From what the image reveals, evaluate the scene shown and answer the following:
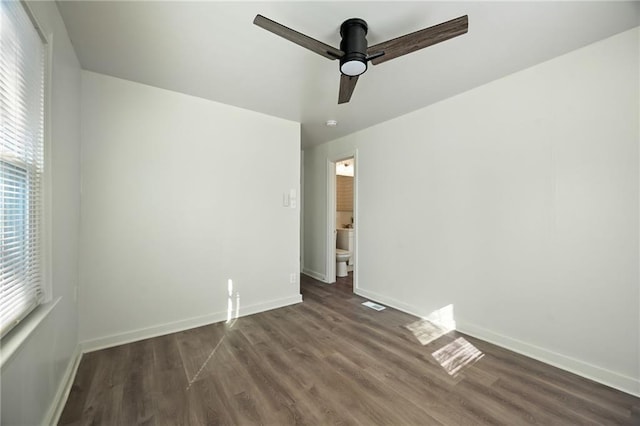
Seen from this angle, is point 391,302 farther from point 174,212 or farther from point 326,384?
point 174,212

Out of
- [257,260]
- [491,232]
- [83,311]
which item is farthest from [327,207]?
[83,311]

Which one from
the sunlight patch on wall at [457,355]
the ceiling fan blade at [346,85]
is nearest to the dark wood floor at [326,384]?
the sunlight patch on wall at [457,355]

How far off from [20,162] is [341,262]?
4301mm

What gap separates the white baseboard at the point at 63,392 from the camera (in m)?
1.53

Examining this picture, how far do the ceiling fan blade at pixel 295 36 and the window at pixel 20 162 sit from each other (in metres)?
1.05

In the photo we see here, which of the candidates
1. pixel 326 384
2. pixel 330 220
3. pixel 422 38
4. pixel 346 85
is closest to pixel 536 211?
pixel 422 38

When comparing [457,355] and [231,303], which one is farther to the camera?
[231,303]

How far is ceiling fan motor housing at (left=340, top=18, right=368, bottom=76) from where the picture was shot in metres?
1.68

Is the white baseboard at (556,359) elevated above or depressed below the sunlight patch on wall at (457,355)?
above

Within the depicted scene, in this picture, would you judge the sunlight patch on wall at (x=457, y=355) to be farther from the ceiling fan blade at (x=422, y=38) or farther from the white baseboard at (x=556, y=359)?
the ceiling fan blade at (x=422, y=38)

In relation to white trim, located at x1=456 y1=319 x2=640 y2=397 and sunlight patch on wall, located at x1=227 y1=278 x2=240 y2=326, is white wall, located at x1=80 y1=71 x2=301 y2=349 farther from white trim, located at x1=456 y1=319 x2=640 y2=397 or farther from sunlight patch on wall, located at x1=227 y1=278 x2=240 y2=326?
white trim, located at x1=456 y1=319 x2=640 y2=397

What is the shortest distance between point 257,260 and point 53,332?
6.26 ft

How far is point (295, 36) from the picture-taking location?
155 cm

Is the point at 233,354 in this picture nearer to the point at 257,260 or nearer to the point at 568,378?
the point at 257,260
